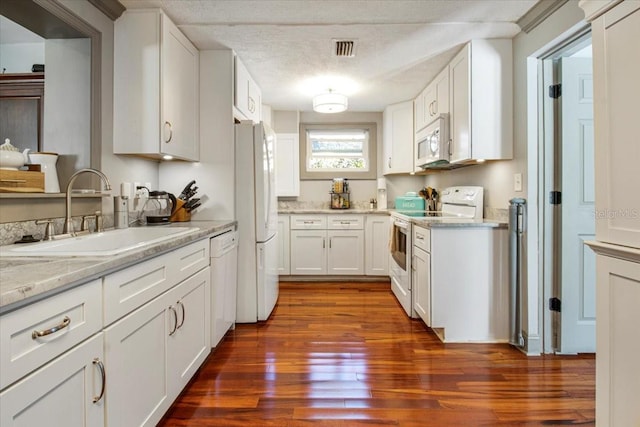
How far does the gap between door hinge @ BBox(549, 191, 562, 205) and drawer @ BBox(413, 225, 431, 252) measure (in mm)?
798

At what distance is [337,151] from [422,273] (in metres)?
2.69

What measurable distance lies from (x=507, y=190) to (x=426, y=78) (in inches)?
56.8

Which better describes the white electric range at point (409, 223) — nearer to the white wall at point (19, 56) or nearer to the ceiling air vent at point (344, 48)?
the ceiling air vent at point (344, 48)

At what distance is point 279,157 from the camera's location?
14.9ft

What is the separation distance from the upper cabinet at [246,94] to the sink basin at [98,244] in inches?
52.4

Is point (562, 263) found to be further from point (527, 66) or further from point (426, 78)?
point (426, 78)

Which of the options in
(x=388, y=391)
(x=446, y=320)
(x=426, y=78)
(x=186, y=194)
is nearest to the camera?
(x=388, y=391)

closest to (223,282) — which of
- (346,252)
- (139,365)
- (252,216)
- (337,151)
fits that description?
(252,216)

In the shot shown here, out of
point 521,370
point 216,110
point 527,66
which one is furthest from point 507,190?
point 216,110

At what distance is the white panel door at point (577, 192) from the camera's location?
2217 mm

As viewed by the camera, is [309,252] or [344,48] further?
[309,252]

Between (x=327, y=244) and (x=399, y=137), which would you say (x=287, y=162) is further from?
(x=399, y=137)

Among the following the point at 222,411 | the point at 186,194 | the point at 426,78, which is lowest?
the point at 222,411

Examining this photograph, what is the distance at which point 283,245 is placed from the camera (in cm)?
432
